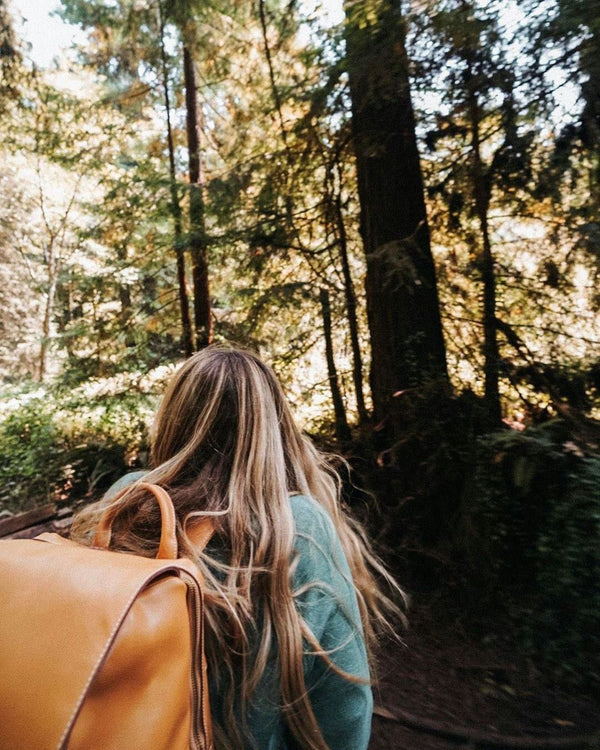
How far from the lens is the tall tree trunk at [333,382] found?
641 centimetres

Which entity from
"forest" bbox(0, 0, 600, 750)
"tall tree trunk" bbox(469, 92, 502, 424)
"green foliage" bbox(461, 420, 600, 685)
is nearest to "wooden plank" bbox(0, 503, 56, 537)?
"forest" bbox(0, 0, 600, 750)

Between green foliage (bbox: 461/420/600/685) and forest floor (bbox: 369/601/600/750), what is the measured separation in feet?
0.68

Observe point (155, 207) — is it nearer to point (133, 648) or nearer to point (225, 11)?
point (225, 11)

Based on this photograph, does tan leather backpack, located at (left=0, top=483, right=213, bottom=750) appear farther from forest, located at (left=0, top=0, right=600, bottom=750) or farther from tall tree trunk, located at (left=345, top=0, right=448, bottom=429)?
tall tree trunk, located at (left=345, top=0, right=448, bottom=429)

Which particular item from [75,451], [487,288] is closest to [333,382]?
[487,288]

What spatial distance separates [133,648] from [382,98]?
545cm

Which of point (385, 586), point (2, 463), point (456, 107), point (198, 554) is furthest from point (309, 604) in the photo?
point (2, 463)

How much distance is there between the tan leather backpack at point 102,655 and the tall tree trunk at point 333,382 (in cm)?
546

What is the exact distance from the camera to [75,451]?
8.51 meters

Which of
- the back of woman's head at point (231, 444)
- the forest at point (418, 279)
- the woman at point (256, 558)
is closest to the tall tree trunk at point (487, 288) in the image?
the forest at point (418, 279)

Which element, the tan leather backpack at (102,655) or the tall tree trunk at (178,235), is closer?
the tan leather backpack at (102,655)

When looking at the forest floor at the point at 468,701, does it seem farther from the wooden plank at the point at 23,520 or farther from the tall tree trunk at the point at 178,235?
the tall tree trunk at the point at 178,235

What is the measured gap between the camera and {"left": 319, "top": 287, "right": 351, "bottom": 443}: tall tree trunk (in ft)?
21.0

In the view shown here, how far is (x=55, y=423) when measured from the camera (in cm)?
1012
